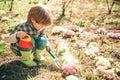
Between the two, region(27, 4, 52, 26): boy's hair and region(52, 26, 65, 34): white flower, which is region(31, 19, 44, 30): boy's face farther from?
region(52, 26, 65, 34): white flower

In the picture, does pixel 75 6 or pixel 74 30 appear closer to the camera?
pixel 74 30

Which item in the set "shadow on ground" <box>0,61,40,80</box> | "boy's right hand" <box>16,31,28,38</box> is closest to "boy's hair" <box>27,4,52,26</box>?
"boy's right hand" <box>16,31,28,38</box>

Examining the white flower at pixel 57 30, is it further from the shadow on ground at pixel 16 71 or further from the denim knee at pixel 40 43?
the shadow on ground at pixel 16 71

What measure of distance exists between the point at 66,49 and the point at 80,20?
212cm

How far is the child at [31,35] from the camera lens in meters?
5.23

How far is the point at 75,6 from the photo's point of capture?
10875mm

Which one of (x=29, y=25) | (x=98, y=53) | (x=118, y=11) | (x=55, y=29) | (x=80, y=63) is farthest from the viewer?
(x=118, y=11)

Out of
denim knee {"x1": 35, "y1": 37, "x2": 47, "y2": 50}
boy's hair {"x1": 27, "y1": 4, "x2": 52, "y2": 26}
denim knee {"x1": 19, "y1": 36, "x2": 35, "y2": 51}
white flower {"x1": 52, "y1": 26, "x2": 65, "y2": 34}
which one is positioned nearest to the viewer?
boy's hair {"x1": 27, "y1": 4, "x2": 52, "y2": 26}

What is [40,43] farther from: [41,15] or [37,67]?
[41,15]

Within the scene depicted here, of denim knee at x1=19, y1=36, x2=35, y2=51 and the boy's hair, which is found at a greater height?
the boy's hair

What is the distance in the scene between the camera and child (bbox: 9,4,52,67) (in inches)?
206

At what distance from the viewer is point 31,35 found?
19.2ft

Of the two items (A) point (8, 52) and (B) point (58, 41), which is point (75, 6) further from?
(A) point (8, 52)

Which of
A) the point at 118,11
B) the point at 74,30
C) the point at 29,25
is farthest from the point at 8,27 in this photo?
the point at 118,11
